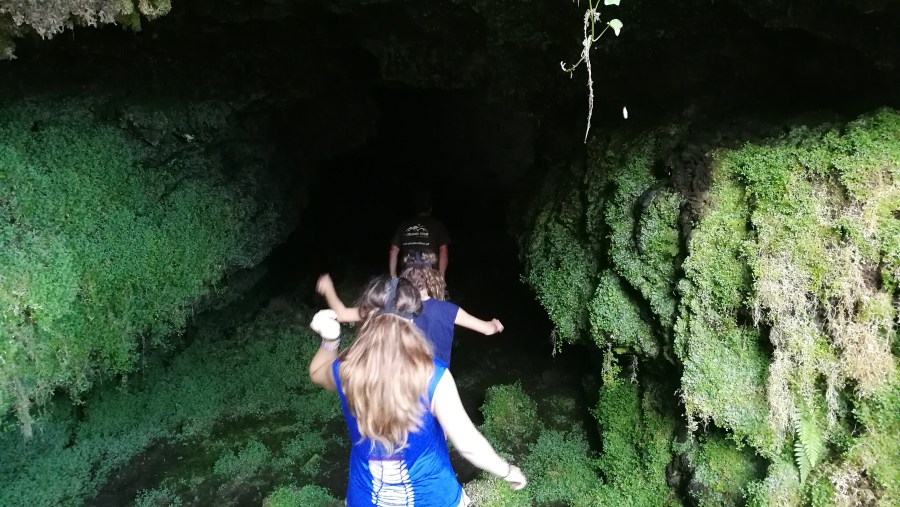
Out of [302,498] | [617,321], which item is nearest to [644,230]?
[617,321]

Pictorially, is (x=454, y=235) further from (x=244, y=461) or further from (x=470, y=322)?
(x=470, y=322)

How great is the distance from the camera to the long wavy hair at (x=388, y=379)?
240 centimetres

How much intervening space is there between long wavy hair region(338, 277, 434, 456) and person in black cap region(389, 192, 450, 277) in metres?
3.53

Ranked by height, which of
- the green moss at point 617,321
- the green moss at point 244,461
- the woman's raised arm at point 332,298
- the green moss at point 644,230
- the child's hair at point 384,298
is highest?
the green moss at point 644,230

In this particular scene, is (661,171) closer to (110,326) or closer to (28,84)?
(110,326)

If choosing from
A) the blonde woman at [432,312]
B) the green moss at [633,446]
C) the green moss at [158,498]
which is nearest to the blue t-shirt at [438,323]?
the blonde woman at [432,312]

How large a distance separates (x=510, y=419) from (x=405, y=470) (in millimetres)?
4114

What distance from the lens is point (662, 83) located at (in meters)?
5.63

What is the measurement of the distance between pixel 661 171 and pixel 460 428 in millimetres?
3649

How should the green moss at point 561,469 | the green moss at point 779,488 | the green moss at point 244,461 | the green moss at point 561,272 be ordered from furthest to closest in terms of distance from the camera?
the green moss at point 244,461, the green moss at point 561,272, the green moss at point 561,469, the green moss at point 779,488

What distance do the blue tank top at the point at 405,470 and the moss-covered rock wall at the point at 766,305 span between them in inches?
94.4

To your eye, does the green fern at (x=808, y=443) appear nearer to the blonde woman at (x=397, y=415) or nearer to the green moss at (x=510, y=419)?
the blonde woman at (x=397, y=415)

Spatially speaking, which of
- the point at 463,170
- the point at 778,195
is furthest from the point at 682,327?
the point at 463,170

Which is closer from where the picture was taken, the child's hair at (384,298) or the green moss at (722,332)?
the child's hair at (384,298)
